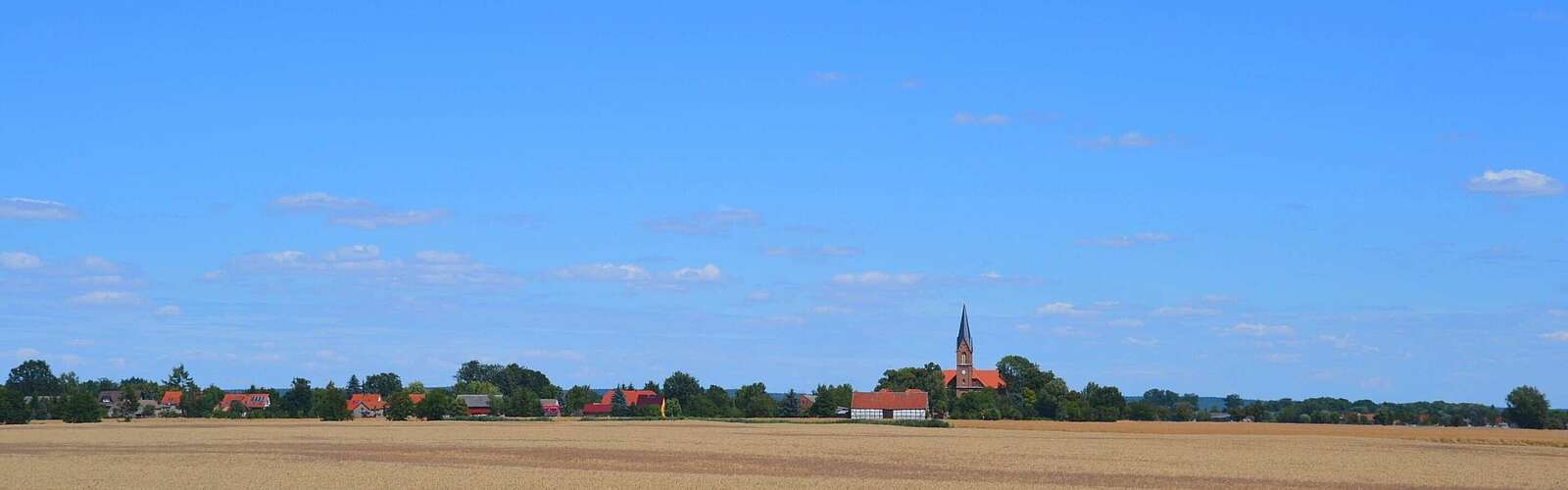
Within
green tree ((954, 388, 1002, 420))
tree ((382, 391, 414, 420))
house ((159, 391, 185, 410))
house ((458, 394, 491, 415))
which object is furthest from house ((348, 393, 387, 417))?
green tree ((954, 388, 1002, 420))

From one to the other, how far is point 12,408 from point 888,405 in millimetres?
86808

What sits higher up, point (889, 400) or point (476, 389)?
point (476, 389)

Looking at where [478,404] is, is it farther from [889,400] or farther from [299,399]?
[889,400]

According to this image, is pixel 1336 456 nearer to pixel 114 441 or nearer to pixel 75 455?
pixel 75 455

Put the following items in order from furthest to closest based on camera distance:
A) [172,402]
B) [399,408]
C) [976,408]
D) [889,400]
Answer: [172,402] < [889,400] < [976,408] < [399,408]

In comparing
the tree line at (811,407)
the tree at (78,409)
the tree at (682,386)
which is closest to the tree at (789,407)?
the tree line at (811,407)

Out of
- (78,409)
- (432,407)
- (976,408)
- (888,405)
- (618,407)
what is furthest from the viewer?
(618,407)

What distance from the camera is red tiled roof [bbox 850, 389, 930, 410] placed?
159m

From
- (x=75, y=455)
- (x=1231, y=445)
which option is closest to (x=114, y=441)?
(x=75, y=455)

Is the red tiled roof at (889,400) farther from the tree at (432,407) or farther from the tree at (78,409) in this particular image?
the tree at (78,409)

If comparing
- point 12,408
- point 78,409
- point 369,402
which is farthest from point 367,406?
point 12,408

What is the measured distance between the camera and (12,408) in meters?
113

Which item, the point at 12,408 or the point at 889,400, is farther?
the point at 889,400

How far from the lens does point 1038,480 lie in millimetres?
45656
